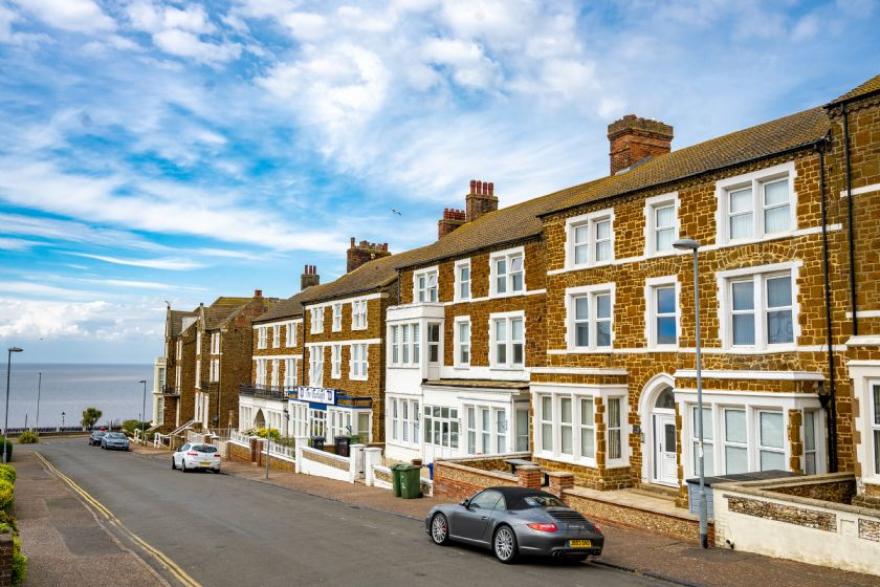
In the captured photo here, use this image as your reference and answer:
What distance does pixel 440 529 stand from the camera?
15.9 m

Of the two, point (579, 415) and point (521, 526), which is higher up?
point (579, 415)

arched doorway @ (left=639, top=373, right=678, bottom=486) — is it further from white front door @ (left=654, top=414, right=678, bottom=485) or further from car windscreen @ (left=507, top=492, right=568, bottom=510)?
car windscreen @ (left=507, top=492, right=568, bottom=510)

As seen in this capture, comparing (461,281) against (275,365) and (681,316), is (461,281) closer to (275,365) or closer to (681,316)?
(681,316)

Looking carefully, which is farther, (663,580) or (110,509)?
(110,509)

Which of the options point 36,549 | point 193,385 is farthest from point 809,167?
point 193,385

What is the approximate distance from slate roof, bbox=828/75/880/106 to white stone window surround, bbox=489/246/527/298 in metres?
13.2

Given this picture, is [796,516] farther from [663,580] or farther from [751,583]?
[663,580]

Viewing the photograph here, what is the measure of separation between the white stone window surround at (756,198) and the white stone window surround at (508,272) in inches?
376

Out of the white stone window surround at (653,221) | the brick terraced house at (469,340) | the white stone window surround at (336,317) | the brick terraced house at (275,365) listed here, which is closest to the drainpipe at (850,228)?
the white stone window surround at (653,221)

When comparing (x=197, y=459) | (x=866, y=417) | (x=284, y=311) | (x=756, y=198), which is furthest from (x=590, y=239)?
(x=284, y=311)

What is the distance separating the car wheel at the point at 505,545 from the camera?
14.0 metres

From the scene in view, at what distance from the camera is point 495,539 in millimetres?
14430

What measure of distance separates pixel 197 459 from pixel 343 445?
24.7 ft

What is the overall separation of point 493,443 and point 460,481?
5.73 m
